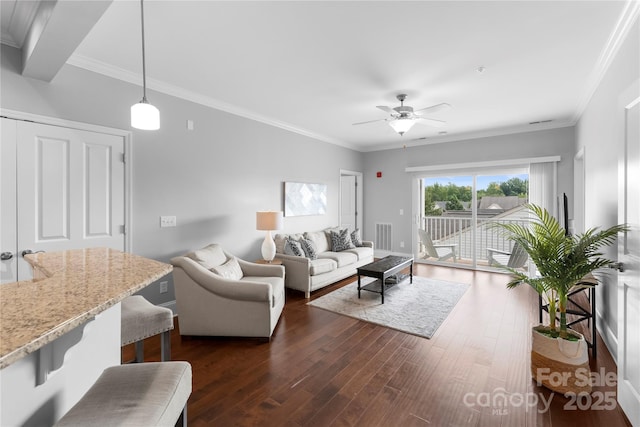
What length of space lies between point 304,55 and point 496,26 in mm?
1579

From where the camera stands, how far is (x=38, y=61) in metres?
2.28

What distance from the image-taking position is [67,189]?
8.97 ft

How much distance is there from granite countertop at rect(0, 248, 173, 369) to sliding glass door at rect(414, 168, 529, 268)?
5.25 meters

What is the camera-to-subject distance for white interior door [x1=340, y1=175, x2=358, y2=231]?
7.11m

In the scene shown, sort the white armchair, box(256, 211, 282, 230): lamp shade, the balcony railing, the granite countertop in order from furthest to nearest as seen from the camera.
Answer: the balcony railing < box(256, 211, 282, 230): lamp shade < the white armchair < the granite countertop

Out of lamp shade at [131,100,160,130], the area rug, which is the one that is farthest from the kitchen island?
the area rug

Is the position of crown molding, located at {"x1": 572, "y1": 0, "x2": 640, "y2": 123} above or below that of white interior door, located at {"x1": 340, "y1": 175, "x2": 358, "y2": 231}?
above

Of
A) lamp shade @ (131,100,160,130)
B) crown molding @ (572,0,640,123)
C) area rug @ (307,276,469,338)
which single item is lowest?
area rug @ (307,276,469,338)

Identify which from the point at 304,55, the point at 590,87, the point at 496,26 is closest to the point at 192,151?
the point at 304,55

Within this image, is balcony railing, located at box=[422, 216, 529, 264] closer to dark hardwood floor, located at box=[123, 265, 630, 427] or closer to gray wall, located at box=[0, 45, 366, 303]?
dark hardwood floor, located at box=[123, 265, 630, 427]

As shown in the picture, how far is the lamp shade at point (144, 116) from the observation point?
72.5 inches

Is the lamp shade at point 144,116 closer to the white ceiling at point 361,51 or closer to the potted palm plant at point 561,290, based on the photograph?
the white ceiling at point 361,51

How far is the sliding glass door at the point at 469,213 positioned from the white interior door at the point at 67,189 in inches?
195

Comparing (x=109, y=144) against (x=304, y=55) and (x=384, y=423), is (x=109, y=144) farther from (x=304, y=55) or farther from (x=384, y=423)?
(x=384, y=423)
